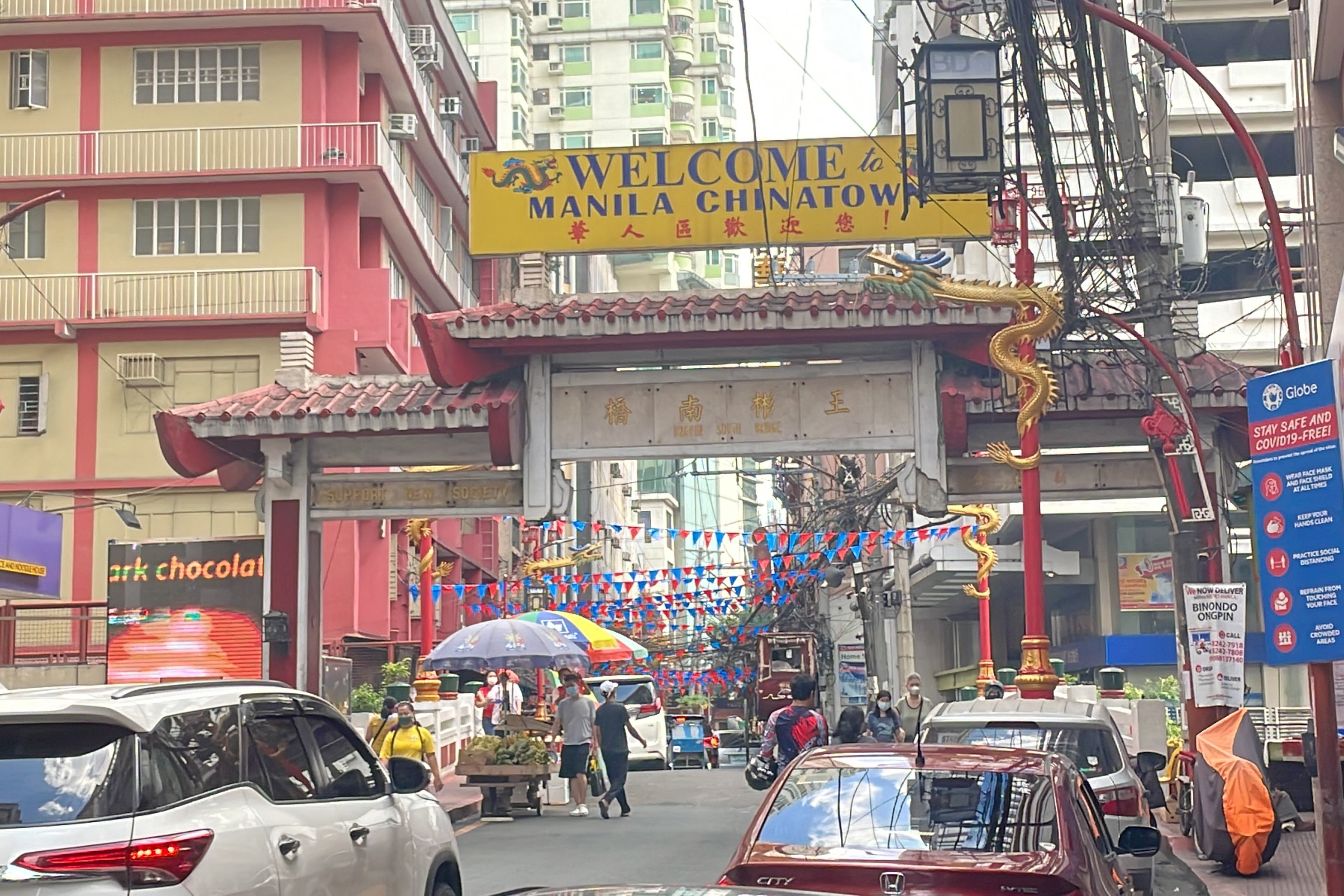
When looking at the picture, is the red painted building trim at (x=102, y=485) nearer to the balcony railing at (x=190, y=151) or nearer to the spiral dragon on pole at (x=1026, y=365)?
the balcony railing at (x=190, y=151)

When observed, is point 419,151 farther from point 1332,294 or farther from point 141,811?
point 141,811

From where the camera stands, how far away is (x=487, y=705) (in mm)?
34094

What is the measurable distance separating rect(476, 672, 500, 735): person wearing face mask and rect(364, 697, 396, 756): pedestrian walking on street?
6682 millimetres

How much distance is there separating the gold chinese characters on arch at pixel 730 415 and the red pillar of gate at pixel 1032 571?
1575 millimetres

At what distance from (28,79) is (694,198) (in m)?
24.0

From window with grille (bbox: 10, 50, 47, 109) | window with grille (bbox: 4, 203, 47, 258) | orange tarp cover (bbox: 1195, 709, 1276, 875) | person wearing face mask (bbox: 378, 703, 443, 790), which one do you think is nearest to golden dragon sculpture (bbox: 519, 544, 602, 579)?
window with grille (bbox: 4, 203, 47, 258)

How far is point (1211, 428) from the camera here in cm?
1938

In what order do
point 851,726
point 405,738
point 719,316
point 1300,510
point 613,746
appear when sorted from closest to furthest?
point 1300,510 → point 851,726 → point 719,316 → point 405,738 → point 613,746

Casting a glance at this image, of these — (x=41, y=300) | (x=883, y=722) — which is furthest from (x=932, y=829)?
(x=41, y=300)

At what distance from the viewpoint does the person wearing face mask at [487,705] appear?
3206 centimetres

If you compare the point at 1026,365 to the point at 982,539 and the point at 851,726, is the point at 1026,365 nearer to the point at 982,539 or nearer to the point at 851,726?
the point at 851,726

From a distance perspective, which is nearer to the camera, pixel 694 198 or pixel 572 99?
pixel 694 198

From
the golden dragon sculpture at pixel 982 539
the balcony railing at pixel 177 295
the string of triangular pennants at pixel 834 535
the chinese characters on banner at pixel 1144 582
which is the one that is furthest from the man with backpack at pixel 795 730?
the chinese characters on banner at pixel 1144 582

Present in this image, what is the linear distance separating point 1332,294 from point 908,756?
1361 cm
